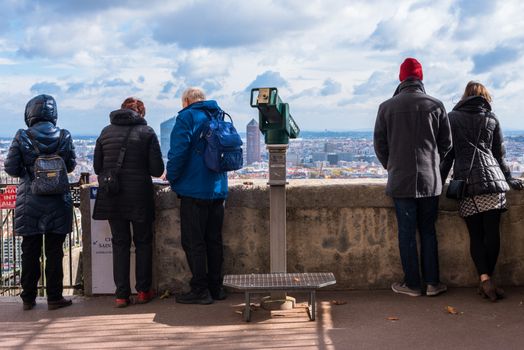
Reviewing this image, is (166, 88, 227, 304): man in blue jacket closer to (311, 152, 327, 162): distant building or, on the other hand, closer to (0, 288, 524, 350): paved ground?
(0, 288, 524, 350): paved ground

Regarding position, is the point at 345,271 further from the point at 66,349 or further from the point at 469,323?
the point at 66,349

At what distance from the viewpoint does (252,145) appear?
7.01 metres

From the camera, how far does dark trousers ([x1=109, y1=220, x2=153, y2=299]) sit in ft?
20.0

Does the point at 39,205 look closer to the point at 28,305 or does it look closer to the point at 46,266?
the point at 46,266

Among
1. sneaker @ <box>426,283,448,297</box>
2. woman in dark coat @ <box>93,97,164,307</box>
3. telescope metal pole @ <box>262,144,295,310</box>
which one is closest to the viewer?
telescope metal pole @ <box>262,144,295,310</box>

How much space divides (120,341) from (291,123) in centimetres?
217

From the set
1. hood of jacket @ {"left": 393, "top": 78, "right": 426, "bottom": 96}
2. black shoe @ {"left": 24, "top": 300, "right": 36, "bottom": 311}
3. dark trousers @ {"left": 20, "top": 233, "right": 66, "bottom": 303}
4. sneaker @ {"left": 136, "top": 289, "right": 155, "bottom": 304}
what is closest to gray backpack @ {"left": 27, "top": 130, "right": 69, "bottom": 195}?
dark trousers @ {"left": 20, "top": 233, "right": 66, "bottom": 303}

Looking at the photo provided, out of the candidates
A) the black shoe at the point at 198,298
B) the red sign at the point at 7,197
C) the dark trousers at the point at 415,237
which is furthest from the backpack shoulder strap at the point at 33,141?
the dark trousers at the point at 415,237

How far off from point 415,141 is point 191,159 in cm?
188

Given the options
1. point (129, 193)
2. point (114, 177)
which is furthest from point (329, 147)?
point (114, 177)

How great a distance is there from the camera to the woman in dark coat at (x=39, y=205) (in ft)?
19.4

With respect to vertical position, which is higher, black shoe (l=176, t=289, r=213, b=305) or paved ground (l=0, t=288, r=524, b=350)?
black shoe (l=176, t=289, r=213, b=305)

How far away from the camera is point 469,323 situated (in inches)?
210

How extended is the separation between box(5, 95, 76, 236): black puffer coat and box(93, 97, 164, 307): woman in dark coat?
315mm
